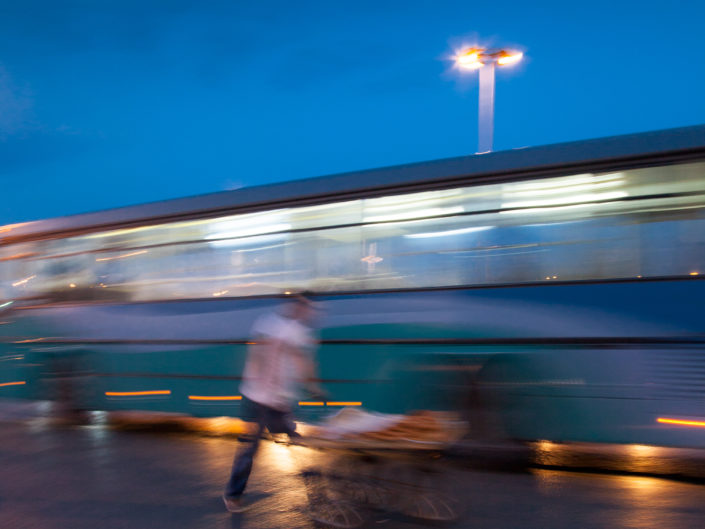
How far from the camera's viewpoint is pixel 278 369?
510 cm

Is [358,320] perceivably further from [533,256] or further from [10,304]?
[10,304]

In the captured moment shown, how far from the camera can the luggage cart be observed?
4.67m

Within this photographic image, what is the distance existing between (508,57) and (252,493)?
1039 centimetres

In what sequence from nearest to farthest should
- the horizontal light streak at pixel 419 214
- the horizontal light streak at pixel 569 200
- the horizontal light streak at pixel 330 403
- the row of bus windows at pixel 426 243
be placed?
the row of bus windows at pixel 426 243
the horizontal light streak at pixel 569 200
the horizontal light streak at pixel 419 214
the horizontal light streak at pixel 330 403

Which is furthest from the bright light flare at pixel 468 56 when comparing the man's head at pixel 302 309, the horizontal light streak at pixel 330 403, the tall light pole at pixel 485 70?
the man's head at pixel 302 309

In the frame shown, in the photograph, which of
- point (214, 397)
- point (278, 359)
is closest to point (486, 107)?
point (214, 397)

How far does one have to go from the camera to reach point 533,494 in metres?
5.74

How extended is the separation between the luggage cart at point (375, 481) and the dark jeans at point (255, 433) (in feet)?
0.86

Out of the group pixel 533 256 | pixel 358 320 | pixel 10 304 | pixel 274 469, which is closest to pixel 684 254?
pixel 533 256

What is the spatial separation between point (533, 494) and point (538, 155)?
10.6ft

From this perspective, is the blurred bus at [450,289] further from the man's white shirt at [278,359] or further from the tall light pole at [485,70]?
the tall light pole at [485,70]

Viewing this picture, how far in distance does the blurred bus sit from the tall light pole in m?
6.09

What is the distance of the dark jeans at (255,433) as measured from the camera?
5.13 meters

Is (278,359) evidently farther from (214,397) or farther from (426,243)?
(214,397)
